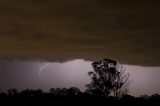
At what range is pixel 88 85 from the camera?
7138 centimetres

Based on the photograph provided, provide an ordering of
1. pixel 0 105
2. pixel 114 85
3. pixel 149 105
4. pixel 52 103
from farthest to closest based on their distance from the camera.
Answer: pixel 114 85
pixel 149 105
pixel 52 103
pixel 0 105

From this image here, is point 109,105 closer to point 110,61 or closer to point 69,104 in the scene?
point 69,104

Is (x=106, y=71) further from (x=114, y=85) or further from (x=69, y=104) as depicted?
(x=69, y=104)

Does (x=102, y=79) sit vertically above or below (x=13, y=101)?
above

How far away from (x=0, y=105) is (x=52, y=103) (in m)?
7.59

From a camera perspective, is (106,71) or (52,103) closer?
Answer: (52,103)

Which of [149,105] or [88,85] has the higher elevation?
[88,85]

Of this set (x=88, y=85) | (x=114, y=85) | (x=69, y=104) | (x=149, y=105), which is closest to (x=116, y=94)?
(x=114, y=85)

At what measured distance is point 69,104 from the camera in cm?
4875

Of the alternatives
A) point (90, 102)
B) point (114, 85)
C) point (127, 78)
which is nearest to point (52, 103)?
point (90, 102)

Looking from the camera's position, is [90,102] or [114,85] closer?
[90,102]

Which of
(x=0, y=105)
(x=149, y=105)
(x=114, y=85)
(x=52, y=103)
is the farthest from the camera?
(x=114, y=85)

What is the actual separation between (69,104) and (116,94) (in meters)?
21.6

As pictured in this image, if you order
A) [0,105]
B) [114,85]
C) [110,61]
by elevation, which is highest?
[110,61]
